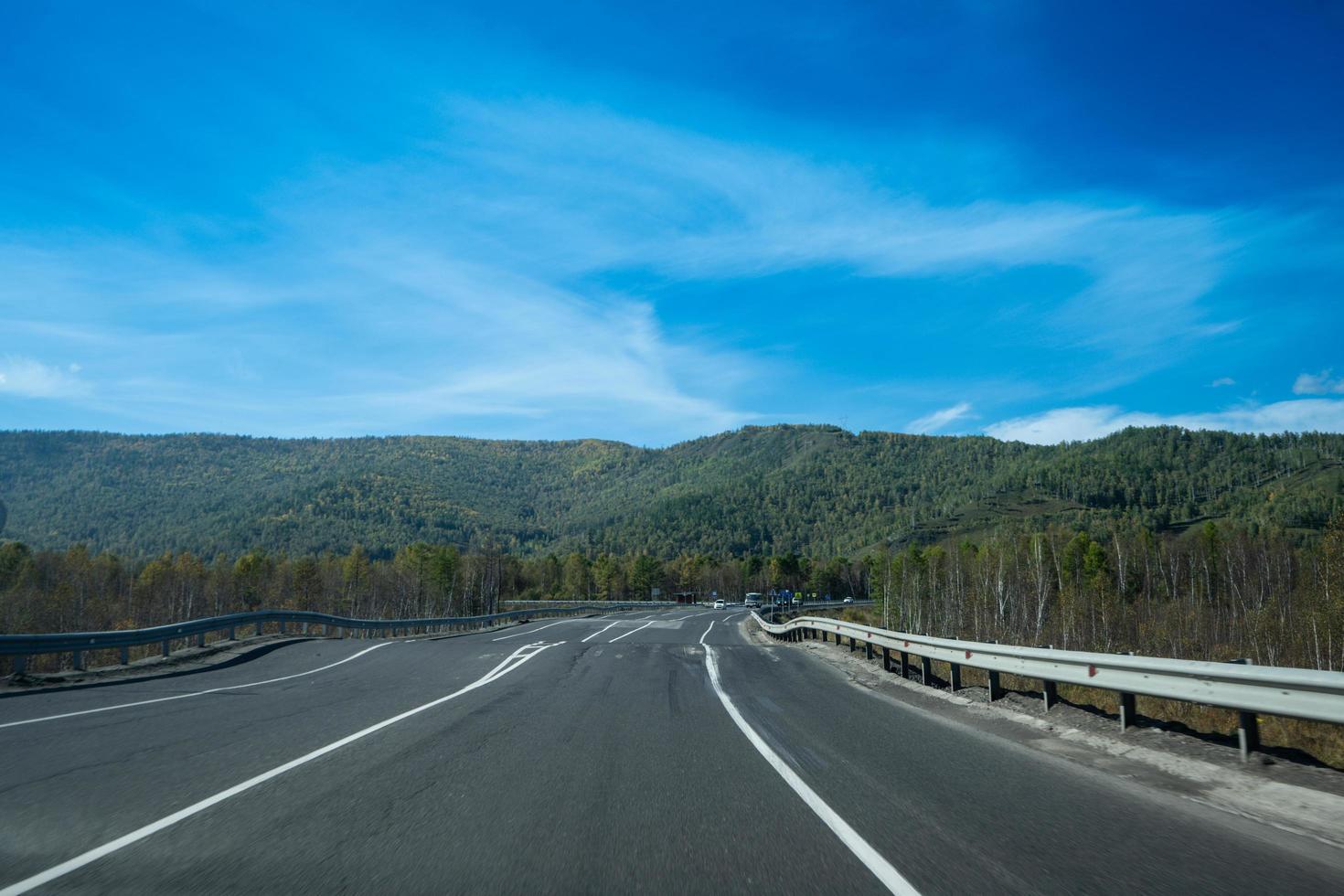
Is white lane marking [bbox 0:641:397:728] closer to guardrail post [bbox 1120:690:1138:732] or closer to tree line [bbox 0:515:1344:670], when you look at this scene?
guardrail post [bbox 1120:690:1138:732]

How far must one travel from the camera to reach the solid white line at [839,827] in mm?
4215

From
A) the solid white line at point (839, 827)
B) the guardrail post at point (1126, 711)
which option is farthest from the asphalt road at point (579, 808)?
the guardrail post at point (1126, 711)

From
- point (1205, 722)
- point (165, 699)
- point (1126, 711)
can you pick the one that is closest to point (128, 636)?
point (165, 699)

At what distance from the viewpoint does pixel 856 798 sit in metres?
6.16

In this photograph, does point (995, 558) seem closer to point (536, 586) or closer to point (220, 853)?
point (536, 586)

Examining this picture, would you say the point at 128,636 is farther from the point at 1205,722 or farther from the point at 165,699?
the point at 1205,722

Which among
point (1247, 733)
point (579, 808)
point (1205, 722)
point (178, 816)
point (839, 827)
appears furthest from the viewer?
point (1205, 722)

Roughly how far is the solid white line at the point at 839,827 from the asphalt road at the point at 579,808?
0.02 meters

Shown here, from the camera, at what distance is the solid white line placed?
166 inches

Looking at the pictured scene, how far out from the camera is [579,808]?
19.0 feet

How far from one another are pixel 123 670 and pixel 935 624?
102m

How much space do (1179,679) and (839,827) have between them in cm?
430

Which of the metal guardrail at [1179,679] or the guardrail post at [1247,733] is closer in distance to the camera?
the metal guardrail at [1179,679]

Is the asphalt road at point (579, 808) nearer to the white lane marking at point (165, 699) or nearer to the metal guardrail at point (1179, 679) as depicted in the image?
the white lane marking at point (165, 699)
